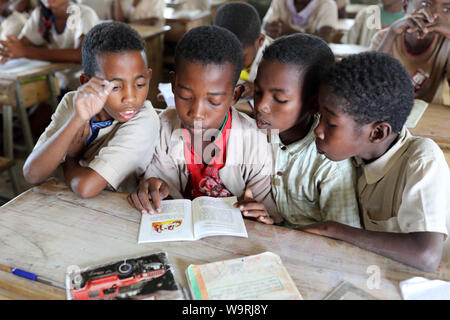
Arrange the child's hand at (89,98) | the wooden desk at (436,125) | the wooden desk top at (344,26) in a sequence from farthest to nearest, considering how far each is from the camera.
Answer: the wooden desk top at (344,26) < the wooden desk at (436,125) < the child's hand at (89,98)

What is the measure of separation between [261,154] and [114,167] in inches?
21.1

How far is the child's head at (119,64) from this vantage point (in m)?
1.26

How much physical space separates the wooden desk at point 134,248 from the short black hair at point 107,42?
527 millimetres

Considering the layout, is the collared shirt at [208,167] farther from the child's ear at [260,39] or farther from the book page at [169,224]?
the child's ear at [260,39]

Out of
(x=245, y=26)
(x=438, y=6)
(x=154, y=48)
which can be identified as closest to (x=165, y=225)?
(x=245, y=26)

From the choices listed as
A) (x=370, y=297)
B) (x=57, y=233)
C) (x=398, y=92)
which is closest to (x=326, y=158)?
(x=398, y=92)

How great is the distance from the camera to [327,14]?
3.70 metres

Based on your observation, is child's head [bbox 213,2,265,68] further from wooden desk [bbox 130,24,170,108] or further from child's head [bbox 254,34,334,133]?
wooden desk [bbox 130,24,170,108]

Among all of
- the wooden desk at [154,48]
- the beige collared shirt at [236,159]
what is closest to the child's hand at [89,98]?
the beige collared shirt at [236,159]

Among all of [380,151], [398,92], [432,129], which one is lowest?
[432,129]

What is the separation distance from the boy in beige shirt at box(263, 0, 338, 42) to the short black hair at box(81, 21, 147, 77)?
2.68m

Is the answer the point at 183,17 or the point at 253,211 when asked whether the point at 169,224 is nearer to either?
the point at 253,211

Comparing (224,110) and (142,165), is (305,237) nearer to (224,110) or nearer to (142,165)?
(224,110)
